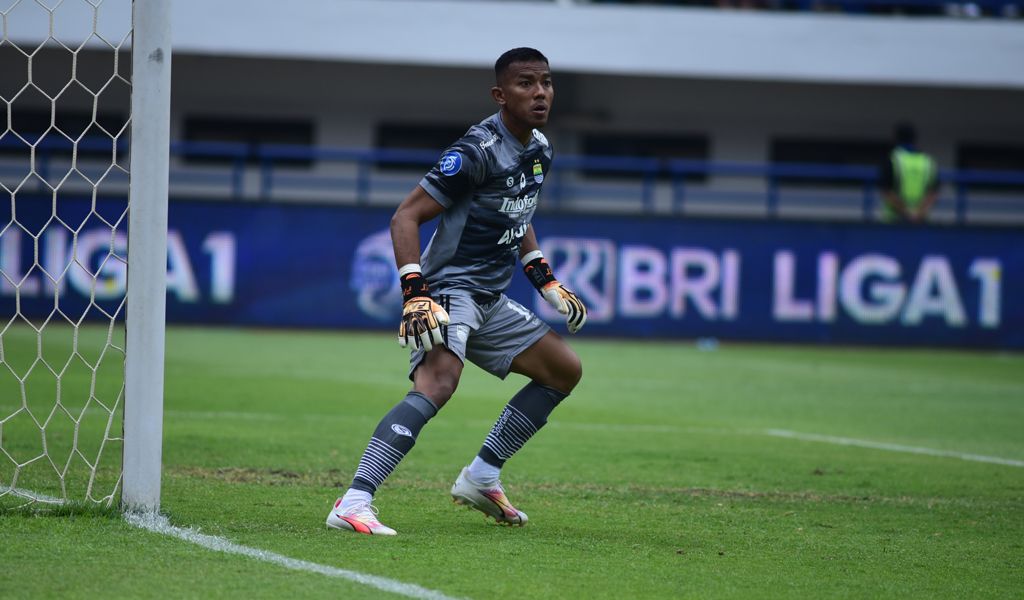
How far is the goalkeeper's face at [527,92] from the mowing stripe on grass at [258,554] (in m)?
2.02

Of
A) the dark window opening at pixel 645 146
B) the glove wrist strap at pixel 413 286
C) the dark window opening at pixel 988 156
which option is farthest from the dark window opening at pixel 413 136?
the glove wrist strap at pixel 413 286

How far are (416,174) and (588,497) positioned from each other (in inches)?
671

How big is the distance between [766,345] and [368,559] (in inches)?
579

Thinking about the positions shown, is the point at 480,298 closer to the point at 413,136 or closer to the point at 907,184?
the point at 907,184

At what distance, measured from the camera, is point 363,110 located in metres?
24.0

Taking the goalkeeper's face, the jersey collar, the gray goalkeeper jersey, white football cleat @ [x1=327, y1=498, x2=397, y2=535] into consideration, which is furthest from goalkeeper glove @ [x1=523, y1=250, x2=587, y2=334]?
white football cleat @ [x1=327, y1=498, x2=397, y2=535]

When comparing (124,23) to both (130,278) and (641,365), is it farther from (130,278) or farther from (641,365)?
(130,278)

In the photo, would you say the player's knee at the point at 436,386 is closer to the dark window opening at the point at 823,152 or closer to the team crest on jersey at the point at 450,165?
the team crest on jersey at the point at 450,165

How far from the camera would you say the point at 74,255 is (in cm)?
566

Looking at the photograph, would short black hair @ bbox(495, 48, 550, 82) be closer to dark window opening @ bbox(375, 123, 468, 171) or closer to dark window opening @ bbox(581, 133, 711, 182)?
dark window opening @ bbox(375, 123, 468, 171)

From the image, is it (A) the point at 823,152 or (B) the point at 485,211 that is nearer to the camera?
(B) the point at 485,211

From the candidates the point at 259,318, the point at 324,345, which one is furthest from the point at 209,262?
the point at 324,345

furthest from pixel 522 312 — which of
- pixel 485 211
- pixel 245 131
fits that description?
pixel 245 131

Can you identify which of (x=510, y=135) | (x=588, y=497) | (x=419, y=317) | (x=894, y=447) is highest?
(x=510, y=135)
